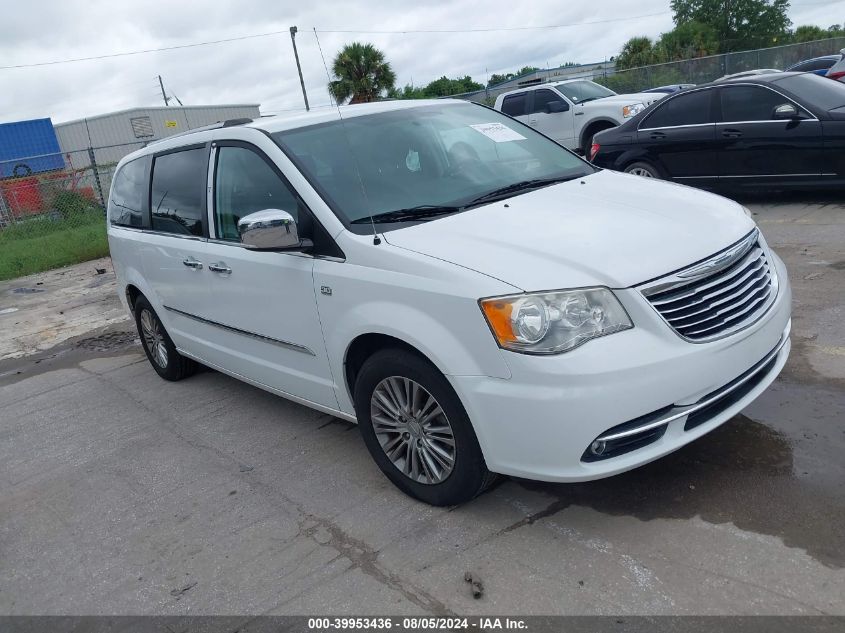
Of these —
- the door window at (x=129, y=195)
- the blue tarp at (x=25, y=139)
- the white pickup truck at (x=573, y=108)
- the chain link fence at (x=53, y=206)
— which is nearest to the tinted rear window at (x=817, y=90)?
the white pickup truck at (x=573, y=108)

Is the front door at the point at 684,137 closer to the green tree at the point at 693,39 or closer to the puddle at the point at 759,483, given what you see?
the puddle at the point at 759,483

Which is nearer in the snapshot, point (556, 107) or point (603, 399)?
point (603, 399)

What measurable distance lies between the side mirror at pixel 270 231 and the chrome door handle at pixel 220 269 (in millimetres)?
800

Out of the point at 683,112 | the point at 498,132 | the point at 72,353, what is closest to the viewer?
the point at 498,132

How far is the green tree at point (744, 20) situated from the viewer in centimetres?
6431

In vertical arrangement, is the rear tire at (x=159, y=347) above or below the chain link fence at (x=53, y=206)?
below

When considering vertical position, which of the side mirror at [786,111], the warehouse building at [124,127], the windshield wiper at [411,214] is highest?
the warehouse building at [124,127]

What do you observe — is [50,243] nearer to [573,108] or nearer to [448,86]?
[573,108]

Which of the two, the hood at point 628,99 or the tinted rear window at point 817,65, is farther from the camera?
the tinted rear window at point 817,65

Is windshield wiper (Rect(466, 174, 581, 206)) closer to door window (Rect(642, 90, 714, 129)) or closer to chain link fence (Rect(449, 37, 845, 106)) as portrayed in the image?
door window (Rect(642, 90, 714, 129))

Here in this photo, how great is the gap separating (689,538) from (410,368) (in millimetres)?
1323

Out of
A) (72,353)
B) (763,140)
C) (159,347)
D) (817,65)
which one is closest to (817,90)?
(763,140)

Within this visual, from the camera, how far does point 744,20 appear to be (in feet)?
213

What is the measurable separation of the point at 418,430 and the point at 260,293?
4.30ft
